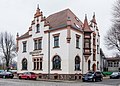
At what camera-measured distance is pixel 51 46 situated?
50062 millimetres

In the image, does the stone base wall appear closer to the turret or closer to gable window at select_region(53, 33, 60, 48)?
the turret

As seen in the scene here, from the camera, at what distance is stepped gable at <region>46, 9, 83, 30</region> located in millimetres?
49031

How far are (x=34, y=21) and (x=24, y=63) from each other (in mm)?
9868

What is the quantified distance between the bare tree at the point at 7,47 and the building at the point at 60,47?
28524 millimetres

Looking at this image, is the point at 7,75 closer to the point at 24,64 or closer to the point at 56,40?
the point at 24,64

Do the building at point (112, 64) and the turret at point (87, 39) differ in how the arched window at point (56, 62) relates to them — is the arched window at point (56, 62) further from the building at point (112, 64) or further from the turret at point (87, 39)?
the building at point (112, 64)

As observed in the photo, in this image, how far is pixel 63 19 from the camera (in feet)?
166

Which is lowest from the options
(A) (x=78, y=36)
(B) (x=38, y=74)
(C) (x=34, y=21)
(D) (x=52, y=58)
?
(B) (x=38, y=74)

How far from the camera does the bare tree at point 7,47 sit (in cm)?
8575

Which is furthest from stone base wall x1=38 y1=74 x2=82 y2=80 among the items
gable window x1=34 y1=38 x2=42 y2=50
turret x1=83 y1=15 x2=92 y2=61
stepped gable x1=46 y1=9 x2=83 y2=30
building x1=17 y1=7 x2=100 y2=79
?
stepped gable x1=46 y1=9 x2=83 y2=30

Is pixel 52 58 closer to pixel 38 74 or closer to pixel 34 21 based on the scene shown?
pixel 38 74

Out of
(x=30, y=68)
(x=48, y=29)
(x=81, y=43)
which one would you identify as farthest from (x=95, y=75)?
(x=30, y=68)

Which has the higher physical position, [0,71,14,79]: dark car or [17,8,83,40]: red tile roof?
[17,8,83,40]: red tile roof

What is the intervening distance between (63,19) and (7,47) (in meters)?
40.9
